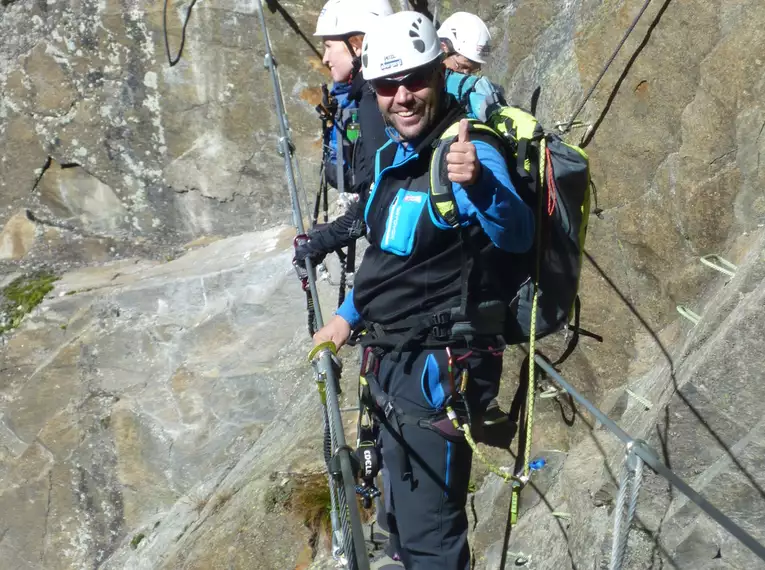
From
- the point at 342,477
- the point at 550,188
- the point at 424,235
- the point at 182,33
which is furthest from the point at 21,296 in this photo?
the point at 550,188

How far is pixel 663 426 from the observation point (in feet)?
12.1

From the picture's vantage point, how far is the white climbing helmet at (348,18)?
423 centimetres

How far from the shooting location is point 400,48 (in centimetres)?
286

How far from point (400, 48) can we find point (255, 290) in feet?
17.3

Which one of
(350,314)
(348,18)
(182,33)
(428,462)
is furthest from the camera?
(182,33)

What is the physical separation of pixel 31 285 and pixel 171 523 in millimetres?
3491

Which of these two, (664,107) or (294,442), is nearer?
(664,107)

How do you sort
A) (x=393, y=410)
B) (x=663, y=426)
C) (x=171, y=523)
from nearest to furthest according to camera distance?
(x=393, y=410)
(x=663, y=426)
(x=171, y=523)

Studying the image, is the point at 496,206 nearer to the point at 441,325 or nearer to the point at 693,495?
the point at 441,325

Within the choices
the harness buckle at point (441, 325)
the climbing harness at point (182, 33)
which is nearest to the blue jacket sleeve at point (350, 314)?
the harness buckle at point (441, 325)

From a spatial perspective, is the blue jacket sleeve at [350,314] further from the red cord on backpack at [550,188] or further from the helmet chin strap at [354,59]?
the helmet chin strap at [354,59]

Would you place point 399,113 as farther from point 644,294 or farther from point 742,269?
point 644,294

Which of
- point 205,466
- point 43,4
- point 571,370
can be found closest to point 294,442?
point 205,466

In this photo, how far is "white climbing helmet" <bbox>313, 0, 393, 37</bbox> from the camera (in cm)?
423
